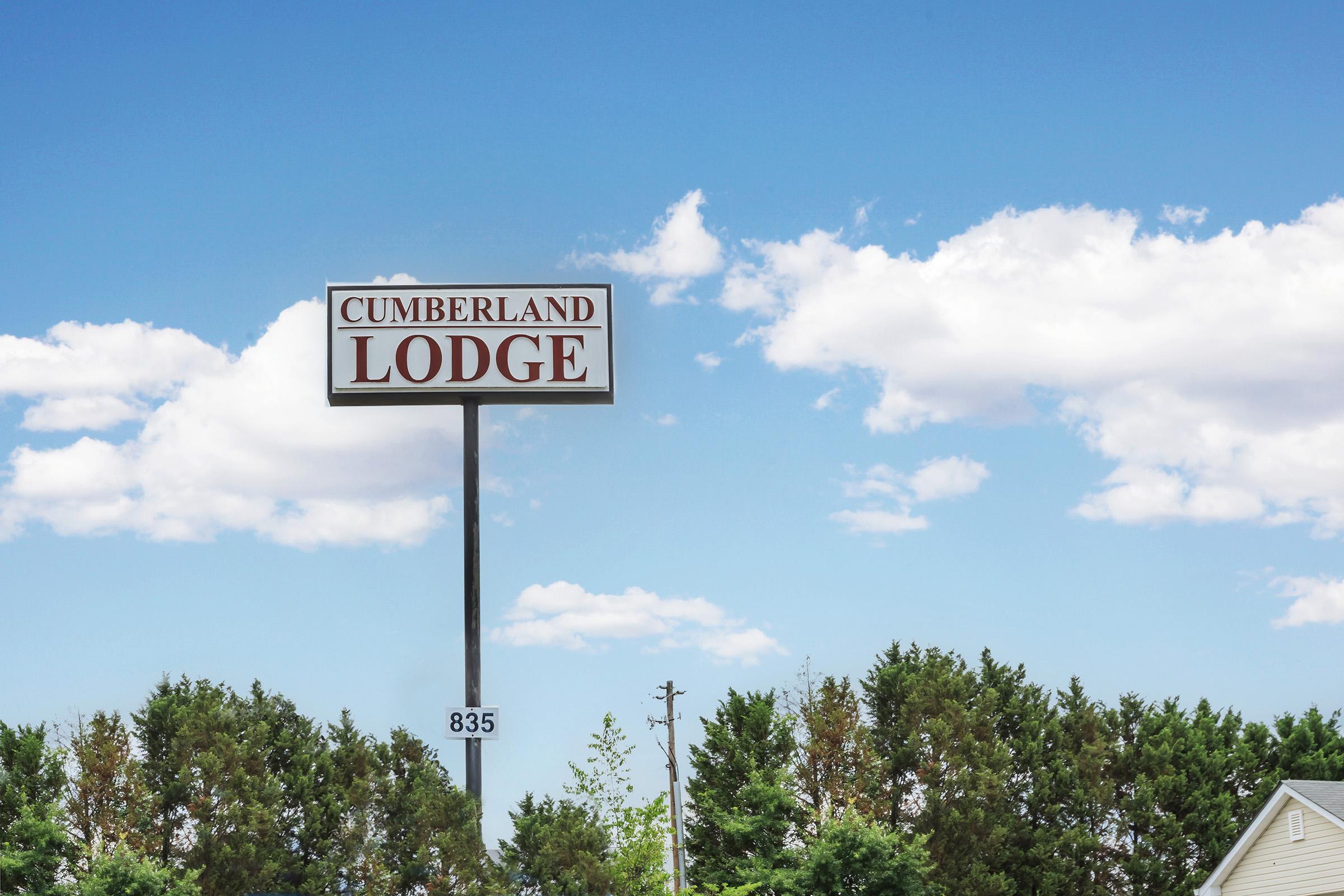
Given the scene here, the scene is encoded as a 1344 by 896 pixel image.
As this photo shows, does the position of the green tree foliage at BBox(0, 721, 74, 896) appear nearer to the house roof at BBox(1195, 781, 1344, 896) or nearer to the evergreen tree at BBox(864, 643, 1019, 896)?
the evergreen tree at BBox(864, 643, 1019, 896)

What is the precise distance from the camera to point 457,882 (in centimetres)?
2525

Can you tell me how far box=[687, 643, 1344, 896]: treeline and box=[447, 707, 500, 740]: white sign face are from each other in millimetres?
12799

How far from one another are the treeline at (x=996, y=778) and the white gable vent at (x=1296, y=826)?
7899 millimetres

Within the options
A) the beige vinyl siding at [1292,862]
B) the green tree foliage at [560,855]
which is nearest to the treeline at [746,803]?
the green tree foliage at [560,855]

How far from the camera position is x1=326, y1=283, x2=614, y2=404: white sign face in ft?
71.7

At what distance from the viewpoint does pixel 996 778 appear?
3438 cm

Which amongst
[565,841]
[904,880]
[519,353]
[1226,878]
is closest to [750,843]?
[904,880]

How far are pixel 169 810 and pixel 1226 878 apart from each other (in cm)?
2411

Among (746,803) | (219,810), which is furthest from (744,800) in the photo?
(219,810)

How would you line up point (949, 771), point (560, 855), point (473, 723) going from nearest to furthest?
point (473, 723)
point (560, 855)
point (949, 771)

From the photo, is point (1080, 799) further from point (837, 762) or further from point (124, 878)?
point (124, 878)

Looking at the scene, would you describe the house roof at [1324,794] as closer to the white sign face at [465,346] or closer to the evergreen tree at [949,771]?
the evergreen tree at [949,771]

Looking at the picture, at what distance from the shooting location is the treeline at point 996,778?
3228 cm

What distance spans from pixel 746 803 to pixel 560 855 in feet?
28.0
